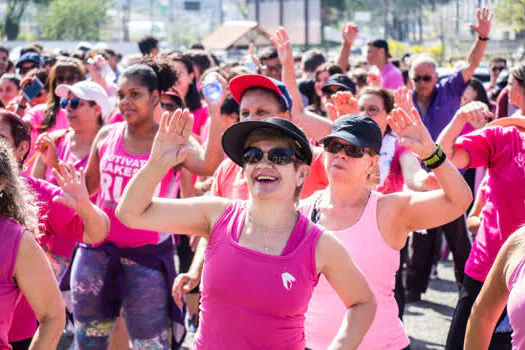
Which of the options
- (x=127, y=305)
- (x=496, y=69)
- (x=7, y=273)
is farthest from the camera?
(x=496, y=69)

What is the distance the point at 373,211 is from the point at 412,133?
38 centimetres

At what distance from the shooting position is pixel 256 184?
3.17 metres

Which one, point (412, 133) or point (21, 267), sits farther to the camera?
point (412, 133)

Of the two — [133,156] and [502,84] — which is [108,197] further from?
[502,84]

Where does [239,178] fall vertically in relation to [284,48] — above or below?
below

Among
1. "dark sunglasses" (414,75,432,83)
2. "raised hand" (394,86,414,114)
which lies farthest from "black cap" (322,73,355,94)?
"raised hand" (394,86,414,114)

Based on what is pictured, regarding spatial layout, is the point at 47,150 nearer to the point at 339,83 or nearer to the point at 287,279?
the point at 287,279

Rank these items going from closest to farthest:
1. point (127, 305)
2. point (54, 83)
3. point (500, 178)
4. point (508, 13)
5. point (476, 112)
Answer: point (476, 112), point (500, 178), point (127, 305), point (54, 83), point (508, 13)

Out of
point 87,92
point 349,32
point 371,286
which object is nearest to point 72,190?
point 371,286

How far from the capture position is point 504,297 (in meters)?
3.34

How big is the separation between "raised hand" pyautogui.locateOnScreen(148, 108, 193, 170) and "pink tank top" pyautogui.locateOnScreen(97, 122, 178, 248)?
1.54 metres

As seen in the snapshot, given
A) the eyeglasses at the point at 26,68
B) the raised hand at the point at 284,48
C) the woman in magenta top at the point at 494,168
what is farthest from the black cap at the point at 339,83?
the eyeglasses at the point at 26,68

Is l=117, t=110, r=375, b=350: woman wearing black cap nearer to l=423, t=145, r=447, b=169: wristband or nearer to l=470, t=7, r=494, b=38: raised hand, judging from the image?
l=423, t=145, r=447, b=169: wristband

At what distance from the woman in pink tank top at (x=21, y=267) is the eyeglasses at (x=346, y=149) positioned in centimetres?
132
